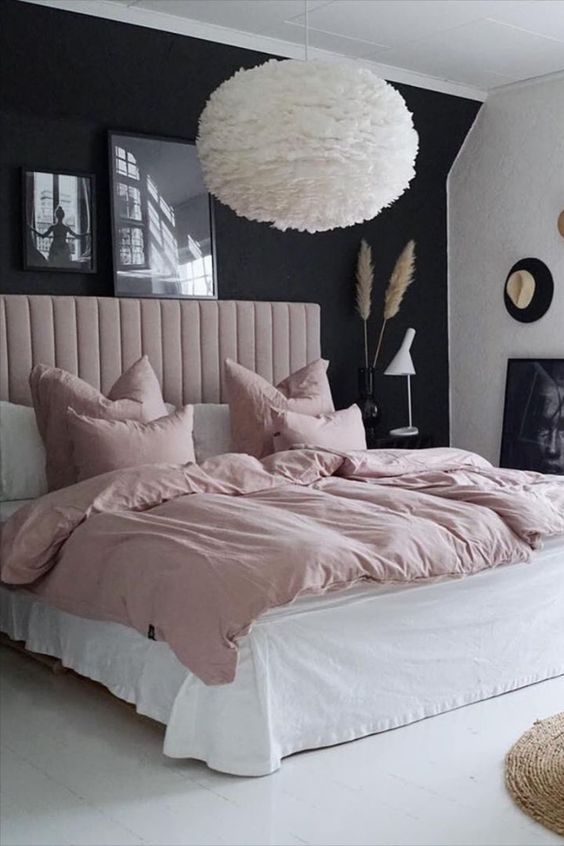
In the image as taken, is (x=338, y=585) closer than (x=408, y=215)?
Yes

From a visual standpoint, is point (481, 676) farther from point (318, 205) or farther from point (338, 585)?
point (318, 205)

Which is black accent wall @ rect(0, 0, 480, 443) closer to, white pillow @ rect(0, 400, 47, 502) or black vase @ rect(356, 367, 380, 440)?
black vase @ rect(356, 367, 380, 440)

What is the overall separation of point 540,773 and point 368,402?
3353 mm

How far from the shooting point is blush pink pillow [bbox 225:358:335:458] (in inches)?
203

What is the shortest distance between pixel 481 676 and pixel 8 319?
2.61 meters

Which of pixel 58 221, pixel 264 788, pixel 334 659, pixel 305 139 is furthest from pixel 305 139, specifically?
pixel 264 788

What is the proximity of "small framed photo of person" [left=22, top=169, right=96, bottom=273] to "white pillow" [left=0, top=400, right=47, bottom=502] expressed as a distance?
0.79 m

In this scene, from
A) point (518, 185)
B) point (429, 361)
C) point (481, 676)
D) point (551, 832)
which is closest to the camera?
point (551, 832)

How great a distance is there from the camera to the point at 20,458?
4.73 meters

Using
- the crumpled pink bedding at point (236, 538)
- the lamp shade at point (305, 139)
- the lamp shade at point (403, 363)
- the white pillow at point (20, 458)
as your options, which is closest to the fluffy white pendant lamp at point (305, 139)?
the lamp shade at point (305, 139)

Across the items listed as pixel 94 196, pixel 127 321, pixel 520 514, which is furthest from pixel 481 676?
pixel 94 196

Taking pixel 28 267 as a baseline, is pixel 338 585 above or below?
below

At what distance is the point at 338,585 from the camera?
331 cm

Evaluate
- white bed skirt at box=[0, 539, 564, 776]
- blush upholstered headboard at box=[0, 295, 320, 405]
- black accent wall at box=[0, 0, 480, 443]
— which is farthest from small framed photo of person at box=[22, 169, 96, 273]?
white bed skirt at box=[0, 539, 564, 776]
